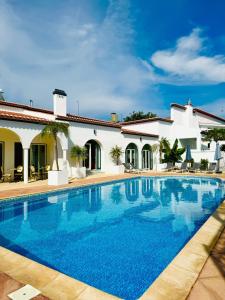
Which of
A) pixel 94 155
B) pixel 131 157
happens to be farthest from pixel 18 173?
pixel 131 157

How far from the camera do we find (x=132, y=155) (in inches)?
1124

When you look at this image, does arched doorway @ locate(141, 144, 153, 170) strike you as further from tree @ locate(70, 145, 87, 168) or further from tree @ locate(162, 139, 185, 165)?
tree @ locate(70, 145, 87, 168)

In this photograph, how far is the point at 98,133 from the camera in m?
23.3

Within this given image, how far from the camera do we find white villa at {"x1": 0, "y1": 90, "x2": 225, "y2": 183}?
16.7 m

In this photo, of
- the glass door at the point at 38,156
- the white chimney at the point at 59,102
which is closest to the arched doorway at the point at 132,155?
the white chimney at the point at 59,102

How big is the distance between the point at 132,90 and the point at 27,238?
92.5 feet

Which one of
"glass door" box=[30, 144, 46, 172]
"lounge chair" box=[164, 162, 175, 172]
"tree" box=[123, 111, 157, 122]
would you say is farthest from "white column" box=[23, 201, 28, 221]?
"tree" box=[123, 111, 157, 122]

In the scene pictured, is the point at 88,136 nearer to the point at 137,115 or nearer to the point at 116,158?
the point at 116,158

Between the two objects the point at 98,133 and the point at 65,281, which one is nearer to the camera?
the point at 65,281

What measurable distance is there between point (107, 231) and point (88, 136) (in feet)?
49.3

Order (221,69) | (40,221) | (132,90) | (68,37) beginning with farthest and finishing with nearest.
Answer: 1. (132,90)
2. (221,69)
3. (68,37)
4. (40,221)

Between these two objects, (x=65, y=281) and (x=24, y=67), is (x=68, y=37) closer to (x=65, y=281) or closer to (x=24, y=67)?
(x=24, y=67)

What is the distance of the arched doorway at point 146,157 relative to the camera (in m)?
29.6

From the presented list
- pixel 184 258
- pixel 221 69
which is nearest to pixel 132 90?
pixel 221 69
